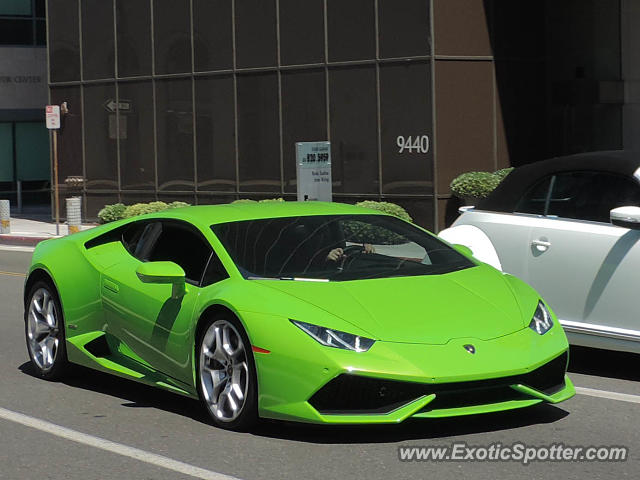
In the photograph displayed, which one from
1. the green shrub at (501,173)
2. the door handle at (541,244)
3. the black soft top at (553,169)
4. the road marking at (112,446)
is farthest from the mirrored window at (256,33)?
the road marking at (112,446)

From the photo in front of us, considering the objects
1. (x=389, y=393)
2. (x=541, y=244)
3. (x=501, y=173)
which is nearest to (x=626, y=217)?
(x=541, y=244)

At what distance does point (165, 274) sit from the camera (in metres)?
7.40

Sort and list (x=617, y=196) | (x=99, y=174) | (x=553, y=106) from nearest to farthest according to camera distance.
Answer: (x=617, y=196), (x=553, y=106), (x=99, y=174)

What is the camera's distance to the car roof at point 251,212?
787 centimetres

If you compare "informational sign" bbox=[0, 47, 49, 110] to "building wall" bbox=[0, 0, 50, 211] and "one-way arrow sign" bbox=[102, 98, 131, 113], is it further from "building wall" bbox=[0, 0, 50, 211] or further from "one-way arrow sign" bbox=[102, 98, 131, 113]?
"one-way arrow sign" bbox=[102, 98, 131, 113]

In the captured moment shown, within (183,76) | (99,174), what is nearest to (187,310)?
(183,76)

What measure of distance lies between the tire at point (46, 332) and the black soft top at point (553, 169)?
333 cm

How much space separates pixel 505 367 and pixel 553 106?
18.8m

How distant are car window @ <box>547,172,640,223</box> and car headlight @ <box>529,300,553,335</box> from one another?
5.32 ft

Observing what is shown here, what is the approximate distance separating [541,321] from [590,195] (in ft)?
6.50

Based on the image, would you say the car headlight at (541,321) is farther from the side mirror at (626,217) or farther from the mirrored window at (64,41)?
the mirrored window at (64,41)

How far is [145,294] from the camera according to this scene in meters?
7.80

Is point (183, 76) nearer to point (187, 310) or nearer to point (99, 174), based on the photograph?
point (99, 174)

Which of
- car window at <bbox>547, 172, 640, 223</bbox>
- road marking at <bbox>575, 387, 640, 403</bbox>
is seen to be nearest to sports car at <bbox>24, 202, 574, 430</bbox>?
road marking at <bbox>575, 387, 640, 403</bbox>
